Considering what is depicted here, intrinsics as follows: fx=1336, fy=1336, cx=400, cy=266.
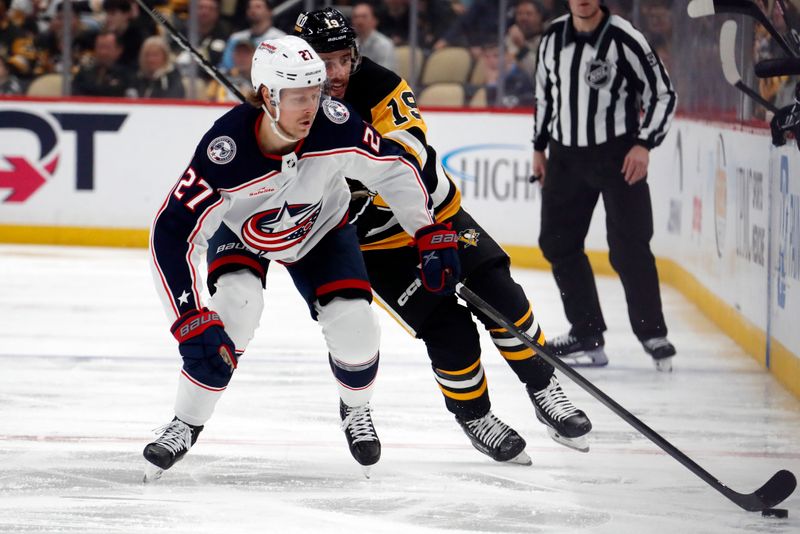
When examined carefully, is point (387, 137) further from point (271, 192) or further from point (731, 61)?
point (731, 61)

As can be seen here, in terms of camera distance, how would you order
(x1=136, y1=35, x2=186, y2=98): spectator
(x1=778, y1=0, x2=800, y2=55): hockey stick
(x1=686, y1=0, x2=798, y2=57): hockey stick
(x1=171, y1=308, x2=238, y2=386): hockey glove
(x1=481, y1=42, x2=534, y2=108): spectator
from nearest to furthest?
(x1=171, y1=308, x2=238, y2=386): hockey glove < (x1=778, y1=0, x2=800, y2=55): hockey stick < (x1=686, y1=0, x2=798, y2=57): hockey stick < (x1=481, y1=42, x2=534, y2=108): spectator < (x1=136, y1=35, x2=186, y2=98): spectator

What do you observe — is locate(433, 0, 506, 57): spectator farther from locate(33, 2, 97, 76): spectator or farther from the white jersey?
the white jersey

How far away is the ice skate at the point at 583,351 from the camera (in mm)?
4770

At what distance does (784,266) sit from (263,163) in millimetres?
2132

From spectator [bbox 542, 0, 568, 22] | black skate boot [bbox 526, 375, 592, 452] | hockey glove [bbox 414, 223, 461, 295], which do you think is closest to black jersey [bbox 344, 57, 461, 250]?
hockey glove [bbox 414, 223, 461, 295]

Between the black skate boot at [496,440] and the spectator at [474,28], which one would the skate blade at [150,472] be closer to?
the black skate boot at [496,440]

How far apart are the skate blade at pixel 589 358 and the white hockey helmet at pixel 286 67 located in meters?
2.18

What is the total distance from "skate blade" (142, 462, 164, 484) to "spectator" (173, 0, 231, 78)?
5.32m

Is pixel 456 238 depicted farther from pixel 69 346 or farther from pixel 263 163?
pixel 69 346

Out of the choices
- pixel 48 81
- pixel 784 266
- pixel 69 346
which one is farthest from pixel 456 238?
pixel 48 81

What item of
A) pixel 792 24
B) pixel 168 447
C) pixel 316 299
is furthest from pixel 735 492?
pixel 792 24

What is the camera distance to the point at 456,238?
3.20 meters

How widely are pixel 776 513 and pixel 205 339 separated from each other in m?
1.27

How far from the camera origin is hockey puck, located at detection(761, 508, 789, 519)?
2.85 metres
